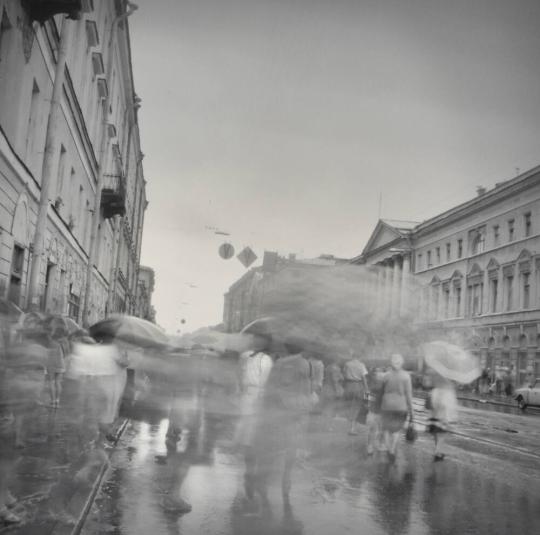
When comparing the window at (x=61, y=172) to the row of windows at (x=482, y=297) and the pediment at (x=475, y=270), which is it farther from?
the pediment at (x=475, y=270)

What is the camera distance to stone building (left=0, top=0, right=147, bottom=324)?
13.0m

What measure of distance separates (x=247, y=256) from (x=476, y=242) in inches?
1084

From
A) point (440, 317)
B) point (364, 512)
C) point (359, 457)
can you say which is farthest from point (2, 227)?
point (440, 317)

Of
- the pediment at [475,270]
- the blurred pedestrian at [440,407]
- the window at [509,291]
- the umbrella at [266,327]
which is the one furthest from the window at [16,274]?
the pediment at [475,270]

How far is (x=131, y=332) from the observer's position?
7781 millimetres

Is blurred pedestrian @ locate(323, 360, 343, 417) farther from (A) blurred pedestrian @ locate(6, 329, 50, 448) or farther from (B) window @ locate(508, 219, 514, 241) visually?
(B) window @ locate(508, 219, 514, 241)

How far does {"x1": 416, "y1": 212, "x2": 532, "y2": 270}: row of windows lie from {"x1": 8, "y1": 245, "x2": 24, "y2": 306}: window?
3489cm

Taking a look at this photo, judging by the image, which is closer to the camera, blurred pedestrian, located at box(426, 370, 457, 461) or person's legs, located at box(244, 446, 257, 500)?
person's legs, located at box(244, 446, 257, 500)

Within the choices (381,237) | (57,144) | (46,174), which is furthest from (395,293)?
(381,237)

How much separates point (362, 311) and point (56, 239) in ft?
41.8

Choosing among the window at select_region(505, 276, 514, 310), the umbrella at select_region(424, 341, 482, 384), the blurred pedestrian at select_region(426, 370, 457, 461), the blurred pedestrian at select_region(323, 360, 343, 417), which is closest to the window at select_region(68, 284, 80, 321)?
the blurred pedestrian at select_region(323, 360, 343, 417)

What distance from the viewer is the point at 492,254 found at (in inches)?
1893

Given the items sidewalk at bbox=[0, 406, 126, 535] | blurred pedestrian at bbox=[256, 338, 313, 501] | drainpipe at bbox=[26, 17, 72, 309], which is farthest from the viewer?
drainpipe at bbox=[26, 17, 72, 309]

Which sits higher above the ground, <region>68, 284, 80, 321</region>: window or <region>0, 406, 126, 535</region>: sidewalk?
<region>68, 284, 80, 321</region>: window
